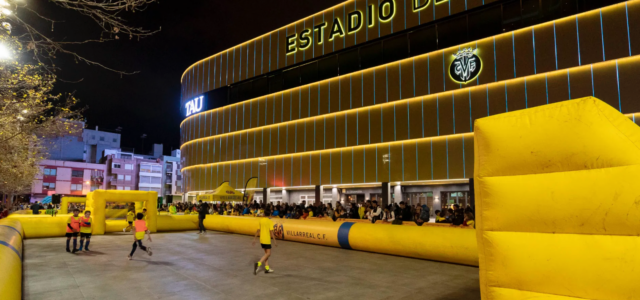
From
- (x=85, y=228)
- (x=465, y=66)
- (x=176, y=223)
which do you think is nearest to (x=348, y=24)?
(x=465, y=66)

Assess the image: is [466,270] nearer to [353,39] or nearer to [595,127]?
[595,127]

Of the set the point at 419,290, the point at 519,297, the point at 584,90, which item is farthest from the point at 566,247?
the point at 584,90

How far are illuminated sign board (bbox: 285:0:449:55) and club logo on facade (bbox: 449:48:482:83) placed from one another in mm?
3895

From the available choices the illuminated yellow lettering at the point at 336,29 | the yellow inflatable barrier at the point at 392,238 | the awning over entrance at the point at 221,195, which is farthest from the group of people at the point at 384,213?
the illuminated yellow lettering at the point at 336,29

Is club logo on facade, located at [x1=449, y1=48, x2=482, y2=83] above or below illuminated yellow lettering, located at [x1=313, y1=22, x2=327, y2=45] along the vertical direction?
below

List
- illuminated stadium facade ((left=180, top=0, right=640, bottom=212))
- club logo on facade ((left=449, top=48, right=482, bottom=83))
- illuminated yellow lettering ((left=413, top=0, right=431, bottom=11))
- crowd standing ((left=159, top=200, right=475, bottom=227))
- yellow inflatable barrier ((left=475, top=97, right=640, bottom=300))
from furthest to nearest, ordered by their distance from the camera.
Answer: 1. illuminated yellow lettering ((left=413, top=0, right=431, bottom=11))
2. club logo on facade ((left=449, top=48, right=482, bottom=83))
3. illuminated stadium facade ((left=180, top=0, right=640, bottom=212))
4. crowd standing ((left=159, top=200, right=475, bottom=227))
5. yellow inflatable barrier ((left=475, top=97, right=640, bottom=300))

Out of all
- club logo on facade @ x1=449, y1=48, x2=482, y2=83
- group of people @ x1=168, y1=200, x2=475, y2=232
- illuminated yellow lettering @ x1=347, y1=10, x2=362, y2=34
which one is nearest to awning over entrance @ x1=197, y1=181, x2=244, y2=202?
group of people @ x1=168, y1=200, x2=475, y2=232

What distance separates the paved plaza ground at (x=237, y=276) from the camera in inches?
303

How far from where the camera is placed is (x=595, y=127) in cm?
381

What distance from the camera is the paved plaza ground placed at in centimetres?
770

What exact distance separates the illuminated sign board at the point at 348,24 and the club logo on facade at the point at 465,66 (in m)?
3.89

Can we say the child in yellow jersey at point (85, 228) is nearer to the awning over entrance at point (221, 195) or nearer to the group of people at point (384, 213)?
the group of people at point (384, 213)

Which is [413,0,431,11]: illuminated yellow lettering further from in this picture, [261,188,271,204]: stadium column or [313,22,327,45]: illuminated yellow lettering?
[261,188,271,204]: stadium column

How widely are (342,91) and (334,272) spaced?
1960 centimetres
